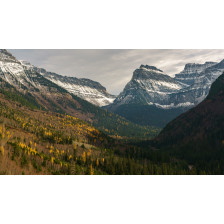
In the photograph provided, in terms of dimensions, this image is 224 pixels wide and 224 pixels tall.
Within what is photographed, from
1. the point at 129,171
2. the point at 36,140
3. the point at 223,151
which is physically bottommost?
the point at 129,171

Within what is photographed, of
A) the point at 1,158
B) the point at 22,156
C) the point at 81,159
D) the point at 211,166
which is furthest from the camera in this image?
the point at 211,166

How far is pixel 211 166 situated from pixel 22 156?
15672 centimetres

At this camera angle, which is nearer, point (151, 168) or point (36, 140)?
point (151, 168)

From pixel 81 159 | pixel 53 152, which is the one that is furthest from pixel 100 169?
pixel 53 152

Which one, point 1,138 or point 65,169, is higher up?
point 1,138

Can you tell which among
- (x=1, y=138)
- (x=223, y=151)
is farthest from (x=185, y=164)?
(x=1, y=138)

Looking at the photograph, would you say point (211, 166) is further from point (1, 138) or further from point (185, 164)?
point (1, 138)

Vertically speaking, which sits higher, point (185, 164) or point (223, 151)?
point (223, 151)

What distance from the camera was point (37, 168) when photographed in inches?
4341

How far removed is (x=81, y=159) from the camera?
158 meters

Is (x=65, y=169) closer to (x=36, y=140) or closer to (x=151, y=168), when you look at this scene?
(x=151, y=168)

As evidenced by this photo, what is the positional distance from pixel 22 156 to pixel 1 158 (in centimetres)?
1555

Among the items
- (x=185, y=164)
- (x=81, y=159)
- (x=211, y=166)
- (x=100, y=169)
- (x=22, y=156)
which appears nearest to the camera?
(x=22, y=156)

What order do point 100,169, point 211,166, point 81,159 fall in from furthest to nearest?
point 211,166
point 81,159
point 100,169
